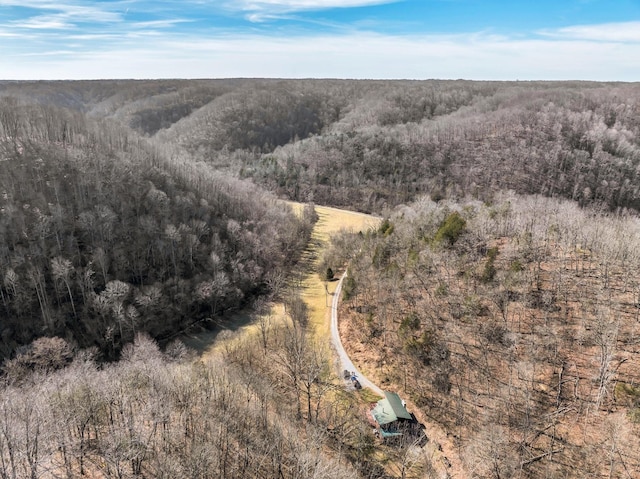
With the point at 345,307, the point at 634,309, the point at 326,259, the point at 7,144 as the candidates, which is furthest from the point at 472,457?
the point at 7,144

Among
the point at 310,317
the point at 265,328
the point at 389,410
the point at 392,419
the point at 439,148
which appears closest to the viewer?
the point at 392,419

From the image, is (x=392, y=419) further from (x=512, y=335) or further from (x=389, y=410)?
(x=512, y=335)

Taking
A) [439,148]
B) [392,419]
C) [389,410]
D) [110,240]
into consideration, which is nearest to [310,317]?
[389,410]

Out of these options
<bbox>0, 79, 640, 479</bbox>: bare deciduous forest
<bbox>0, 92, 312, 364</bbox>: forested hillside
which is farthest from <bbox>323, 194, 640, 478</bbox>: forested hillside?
<bbox>0, 92, 312, 364</bbox>: forested hillside

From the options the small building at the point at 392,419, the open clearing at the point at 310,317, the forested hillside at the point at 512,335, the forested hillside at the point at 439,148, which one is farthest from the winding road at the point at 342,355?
the forested hillside at the point at 439,148

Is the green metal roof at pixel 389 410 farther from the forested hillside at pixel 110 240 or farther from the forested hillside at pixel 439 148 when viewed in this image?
the forested hillside at pixel 439 148

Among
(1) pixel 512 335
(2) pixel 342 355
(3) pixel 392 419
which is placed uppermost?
(1) pixel 512 335

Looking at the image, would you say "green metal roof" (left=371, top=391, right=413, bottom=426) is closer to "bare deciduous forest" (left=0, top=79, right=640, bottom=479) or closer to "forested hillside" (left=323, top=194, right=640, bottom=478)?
"bare deciduous forest" (left=0, top=79, right=640, bottom=479)
